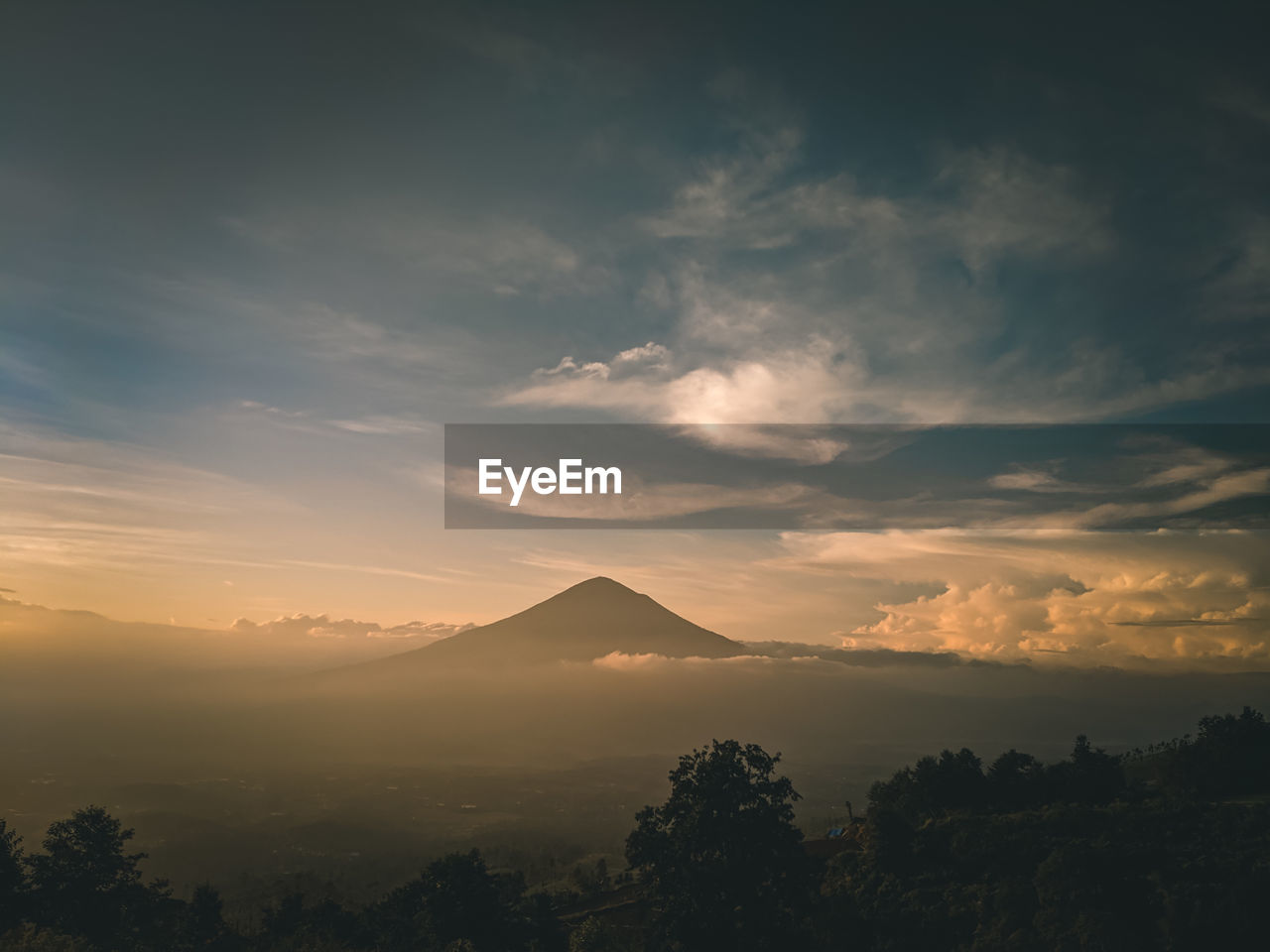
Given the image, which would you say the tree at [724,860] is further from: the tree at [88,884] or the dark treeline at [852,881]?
the tree at [88,884]

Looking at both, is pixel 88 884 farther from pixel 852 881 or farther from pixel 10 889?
pixel 852 881

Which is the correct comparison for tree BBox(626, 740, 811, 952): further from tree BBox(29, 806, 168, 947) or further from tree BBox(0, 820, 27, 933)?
tree BBox(0, 820, 27, 933)

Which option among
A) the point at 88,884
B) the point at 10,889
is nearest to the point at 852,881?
the point at 88,884

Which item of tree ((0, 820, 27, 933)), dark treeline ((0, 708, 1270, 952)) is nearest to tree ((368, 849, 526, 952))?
dark treeline ((0, 708, 1270, 952))

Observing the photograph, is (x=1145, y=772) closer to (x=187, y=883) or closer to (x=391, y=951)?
(x=391, y=951)

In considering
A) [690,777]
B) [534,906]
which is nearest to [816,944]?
[690,777]

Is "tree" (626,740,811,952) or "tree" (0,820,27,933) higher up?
"tree" (626,740,811,952)
